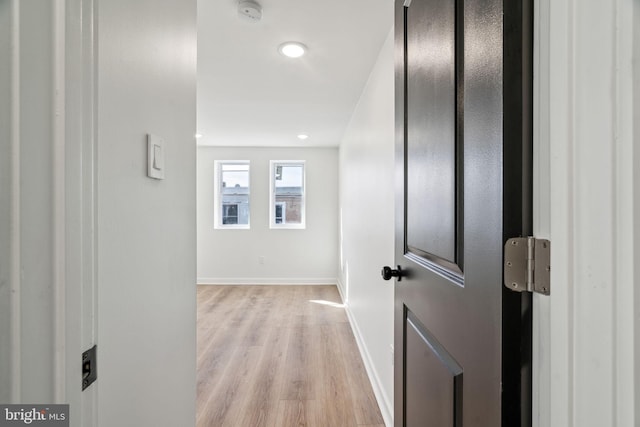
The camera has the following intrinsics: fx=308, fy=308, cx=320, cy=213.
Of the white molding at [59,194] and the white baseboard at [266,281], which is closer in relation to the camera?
the white molding at [59,194]

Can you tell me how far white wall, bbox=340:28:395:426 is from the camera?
1.83 meters

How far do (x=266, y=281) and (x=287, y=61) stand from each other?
12.6ft

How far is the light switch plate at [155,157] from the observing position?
83 cm

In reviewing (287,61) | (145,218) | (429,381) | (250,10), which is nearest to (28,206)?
(145,218)

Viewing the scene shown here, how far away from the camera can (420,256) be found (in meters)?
0.92

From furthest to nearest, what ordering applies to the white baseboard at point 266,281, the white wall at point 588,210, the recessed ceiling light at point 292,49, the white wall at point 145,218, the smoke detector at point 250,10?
the white baseboard at point 266,281, the recessed ceiling light at point 292,49, the smoke detector at point 250,10, the white wall at point 145,218, the white wall at point 588,210

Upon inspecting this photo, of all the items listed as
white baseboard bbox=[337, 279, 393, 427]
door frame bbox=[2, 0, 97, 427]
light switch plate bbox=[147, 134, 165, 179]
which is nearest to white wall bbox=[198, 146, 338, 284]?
white baseboard bbox=[337, 279, 393, 427]

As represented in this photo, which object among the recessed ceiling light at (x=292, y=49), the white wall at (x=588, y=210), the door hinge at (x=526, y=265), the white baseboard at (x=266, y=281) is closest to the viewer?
the white wall at (x=588, y=210)

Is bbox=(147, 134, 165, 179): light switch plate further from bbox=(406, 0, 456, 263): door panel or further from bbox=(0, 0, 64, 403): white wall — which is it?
bbox=(406, 0, 456, 263): door panel

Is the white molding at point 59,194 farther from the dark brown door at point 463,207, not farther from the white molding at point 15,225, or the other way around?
the dark brown door at point 463,207

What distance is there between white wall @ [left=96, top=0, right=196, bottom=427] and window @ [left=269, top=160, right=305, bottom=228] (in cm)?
415

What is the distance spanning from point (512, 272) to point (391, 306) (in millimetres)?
1341

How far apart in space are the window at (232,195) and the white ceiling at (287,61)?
4.75 ft

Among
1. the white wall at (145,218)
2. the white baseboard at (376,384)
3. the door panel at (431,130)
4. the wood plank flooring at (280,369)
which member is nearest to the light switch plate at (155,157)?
the white wall at (145,218)
